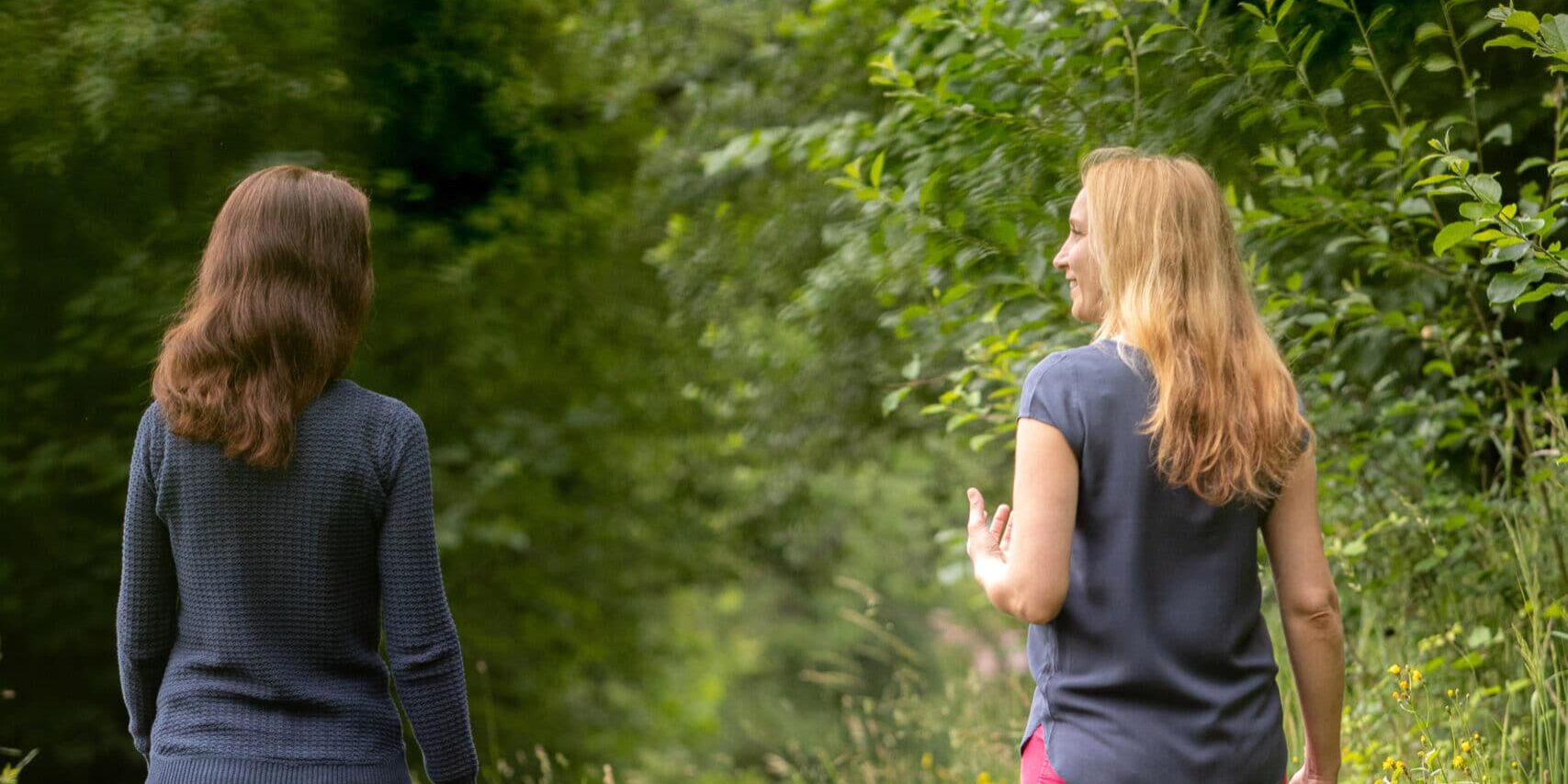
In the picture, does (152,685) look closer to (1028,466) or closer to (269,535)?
(269,535)

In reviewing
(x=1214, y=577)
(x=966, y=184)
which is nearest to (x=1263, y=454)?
(x=1214, y=577)

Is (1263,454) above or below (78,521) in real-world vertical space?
above

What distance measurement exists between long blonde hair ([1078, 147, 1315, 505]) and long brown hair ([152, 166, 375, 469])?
1095 millimetres

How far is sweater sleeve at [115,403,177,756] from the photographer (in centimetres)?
206

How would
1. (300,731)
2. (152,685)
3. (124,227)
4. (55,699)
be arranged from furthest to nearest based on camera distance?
(55,699), (124,227), (152,685), (300,731)

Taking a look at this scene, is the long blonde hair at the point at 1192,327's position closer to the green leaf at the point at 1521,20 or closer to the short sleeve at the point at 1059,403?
the short sleeve at the point at 1059,403

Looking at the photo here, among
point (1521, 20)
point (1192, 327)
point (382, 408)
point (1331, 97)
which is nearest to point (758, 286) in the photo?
point (1331, 97)

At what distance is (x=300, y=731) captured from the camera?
6.49 feet

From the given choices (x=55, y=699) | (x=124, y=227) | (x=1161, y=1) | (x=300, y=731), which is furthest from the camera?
(x=55, y=699)

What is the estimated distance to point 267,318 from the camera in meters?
2.02

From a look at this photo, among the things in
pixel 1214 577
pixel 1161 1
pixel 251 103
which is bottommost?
pixel 251 103

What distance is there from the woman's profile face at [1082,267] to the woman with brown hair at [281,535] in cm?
96

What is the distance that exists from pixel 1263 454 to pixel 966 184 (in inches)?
87.5

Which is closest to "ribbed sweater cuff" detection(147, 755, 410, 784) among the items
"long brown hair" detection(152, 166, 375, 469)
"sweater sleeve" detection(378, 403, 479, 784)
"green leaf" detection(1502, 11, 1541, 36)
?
"sweater sleeve" detection(378, 403, 479, 784)
